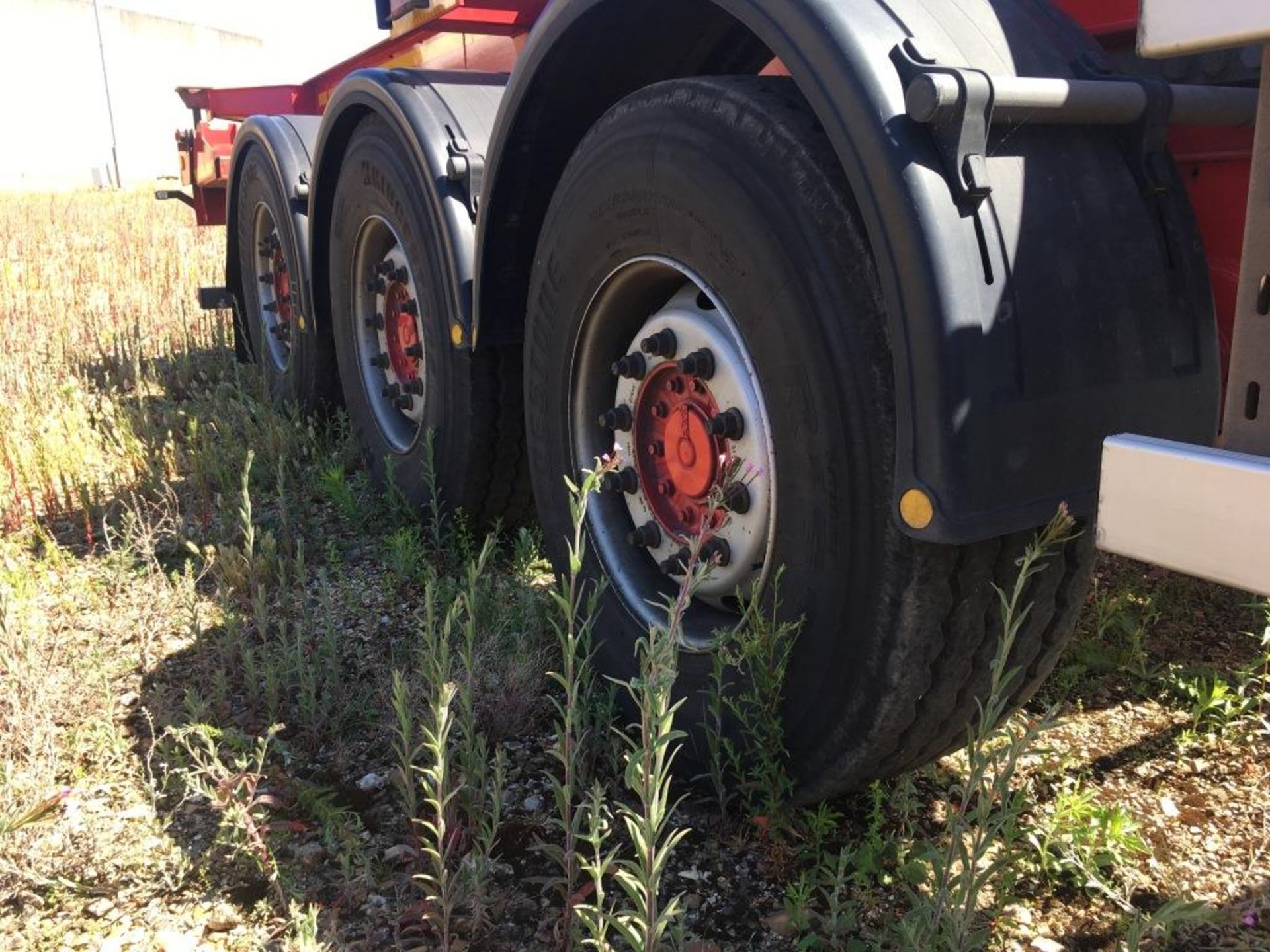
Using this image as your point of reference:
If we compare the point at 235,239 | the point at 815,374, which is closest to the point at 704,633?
the point at 815,374

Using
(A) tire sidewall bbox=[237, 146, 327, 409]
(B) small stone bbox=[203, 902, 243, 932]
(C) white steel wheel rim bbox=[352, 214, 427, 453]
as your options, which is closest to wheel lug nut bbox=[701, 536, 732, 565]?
(B) small stone bbox=[203, 902, 243, 932]

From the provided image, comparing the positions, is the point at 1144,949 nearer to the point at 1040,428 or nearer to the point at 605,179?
the point at 1040,428

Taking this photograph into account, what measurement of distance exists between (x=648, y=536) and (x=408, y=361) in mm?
1672

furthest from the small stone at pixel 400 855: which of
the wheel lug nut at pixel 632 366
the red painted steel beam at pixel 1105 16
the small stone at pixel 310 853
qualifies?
the red painted steel beam at pixel 1105 16

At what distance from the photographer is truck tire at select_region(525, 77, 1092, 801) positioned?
1.58 meters

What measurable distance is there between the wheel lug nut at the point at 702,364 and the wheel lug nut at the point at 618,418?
0.97ft

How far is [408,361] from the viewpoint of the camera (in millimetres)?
3615

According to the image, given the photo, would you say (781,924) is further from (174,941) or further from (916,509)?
(174,941)

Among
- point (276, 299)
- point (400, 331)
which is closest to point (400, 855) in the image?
point (400, 331)

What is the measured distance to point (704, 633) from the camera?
6.70 feet

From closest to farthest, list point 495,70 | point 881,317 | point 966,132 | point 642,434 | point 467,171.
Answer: point 966,132, point 881,317, point 642,434, point 467,171, point 495,70

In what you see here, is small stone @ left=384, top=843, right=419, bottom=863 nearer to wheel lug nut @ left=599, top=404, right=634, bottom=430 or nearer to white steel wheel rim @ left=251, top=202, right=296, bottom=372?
wheel lug nut @ left=599, top=404, right=634, bottom=430

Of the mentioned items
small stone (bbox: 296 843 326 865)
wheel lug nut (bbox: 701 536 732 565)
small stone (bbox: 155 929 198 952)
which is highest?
wheel lug nut (bbox: 701 536 732 565)

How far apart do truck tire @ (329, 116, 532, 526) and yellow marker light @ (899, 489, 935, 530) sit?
1745mm
